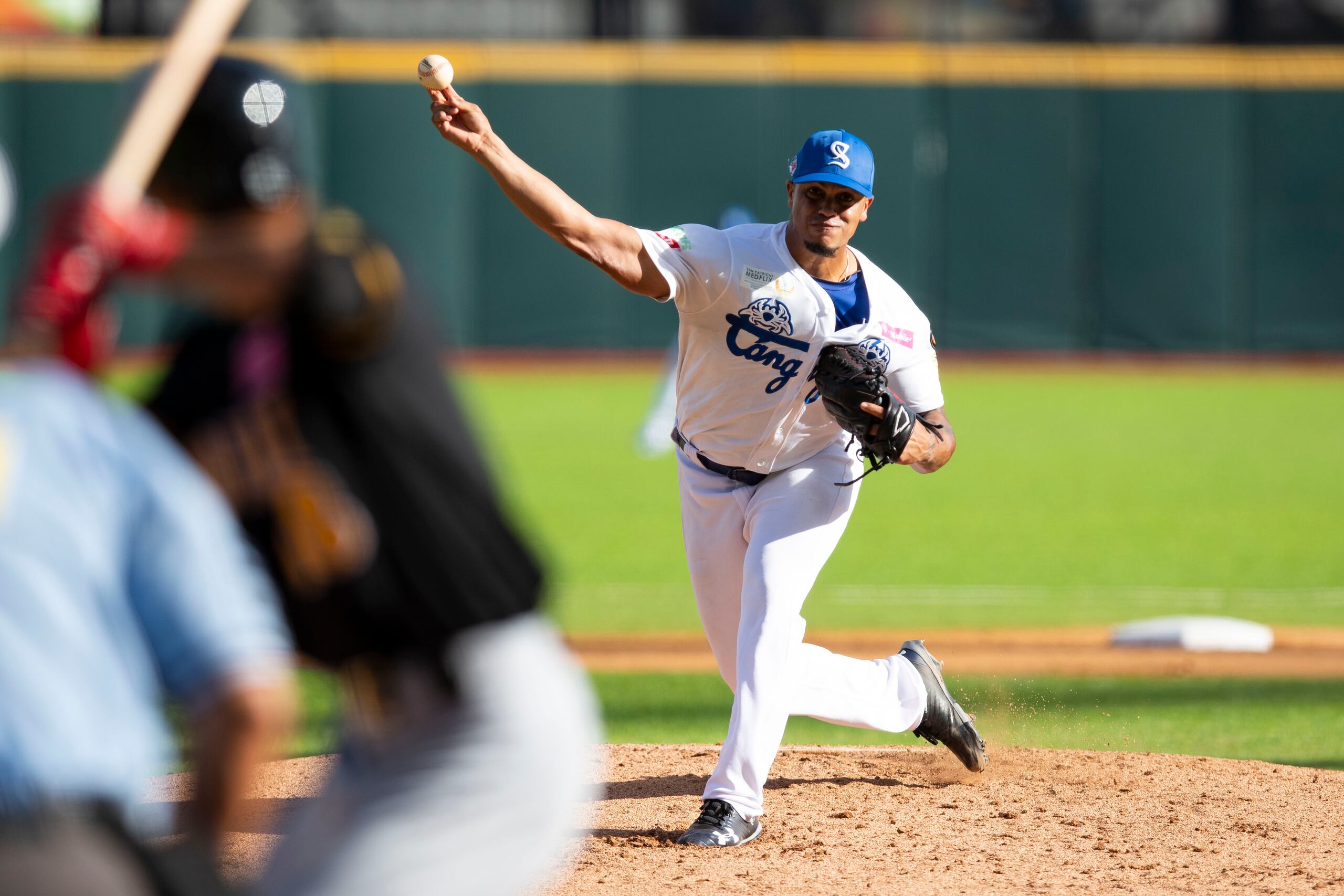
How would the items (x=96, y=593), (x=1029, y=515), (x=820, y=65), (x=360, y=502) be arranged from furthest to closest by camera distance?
(x=820, y=65)
(x=1029, y=515)
(x=360, y=502)
(x=96, y=593)

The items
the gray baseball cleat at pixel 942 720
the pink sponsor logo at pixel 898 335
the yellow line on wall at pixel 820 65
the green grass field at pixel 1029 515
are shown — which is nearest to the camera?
the pink sponsor logo at pixel 898 335

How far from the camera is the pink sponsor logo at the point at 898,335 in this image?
439 centimetres

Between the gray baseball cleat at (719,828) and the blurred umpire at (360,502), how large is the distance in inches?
90.1

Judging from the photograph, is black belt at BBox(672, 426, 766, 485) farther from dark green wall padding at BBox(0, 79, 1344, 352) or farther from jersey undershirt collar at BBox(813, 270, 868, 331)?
dark green wall padding at BBox(0, 79, 1344, 352)

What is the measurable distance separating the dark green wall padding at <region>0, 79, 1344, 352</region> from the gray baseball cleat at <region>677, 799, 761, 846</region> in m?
18.5

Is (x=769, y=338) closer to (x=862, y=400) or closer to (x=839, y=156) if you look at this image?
(x=862, y=400)

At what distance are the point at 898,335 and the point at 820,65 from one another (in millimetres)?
18684

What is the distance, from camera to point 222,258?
68.0 inches

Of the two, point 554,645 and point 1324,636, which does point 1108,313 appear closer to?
point 1324,636

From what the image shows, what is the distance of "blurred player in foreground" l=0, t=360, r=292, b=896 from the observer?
154 centimetres

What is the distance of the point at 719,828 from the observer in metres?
4.09

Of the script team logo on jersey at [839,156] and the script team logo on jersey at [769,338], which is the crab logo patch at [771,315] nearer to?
the script team logo on jersey at [769,338]

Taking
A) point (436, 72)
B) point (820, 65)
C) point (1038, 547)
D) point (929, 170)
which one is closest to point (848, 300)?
point (436, 72)

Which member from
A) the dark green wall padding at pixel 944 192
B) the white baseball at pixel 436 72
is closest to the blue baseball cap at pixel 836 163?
the white baseball at pixel 436 72
